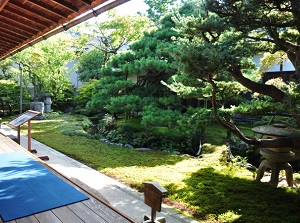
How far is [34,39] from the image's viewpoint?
151 inches

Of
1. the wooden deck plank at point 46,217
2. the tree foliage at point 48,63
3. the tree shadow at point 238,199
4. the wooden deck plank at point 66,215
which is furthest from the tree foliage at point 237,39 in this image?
the tree foliage at point 48,63

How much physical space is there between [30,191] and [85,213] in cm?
90

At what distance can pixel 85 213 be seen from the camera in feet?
8.24

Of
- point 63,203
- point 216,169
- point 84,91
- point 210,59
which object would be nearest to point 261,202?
point 216,169

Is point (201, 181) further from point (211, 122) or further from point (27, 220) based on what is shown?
point (27, 220)

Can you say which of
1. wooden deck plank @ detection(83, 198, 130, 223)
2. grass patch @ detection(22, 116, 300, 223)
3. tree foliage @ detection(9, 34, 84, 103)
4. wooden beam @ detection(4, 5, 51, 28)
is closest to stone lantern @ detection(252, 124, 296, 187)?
grass patch @ detection(22, 116, 300, 223)

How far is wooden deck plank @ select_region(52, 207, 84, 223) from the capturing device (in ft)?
7.81

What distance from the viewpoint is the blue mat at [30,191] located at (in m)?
2.56

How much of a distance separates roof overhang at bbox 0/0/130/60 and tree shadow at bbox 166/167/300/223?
9.54 feet

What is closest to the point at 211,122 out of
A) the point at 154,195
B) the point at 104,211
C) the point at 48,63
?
the point at 154,195

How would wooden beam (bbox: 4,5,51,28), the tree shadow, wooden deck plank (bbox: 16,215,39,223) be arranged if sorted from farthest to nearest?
the tree shadow < wooden beam (bbox: 4,5,51,28) < wooden deck plank (bbox: 16,215,39,223)

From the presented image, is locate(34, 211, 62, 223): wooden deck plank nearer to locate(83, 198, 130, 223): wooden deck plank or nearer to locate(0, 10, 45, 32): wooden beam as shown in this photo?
locate(83, 198, 130, 223): wooden deck plank

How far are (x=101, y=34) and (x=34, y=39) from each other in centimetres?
1163

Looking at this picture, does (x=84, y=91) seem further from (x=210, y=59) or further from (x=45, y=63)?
(x=210, y=59)
